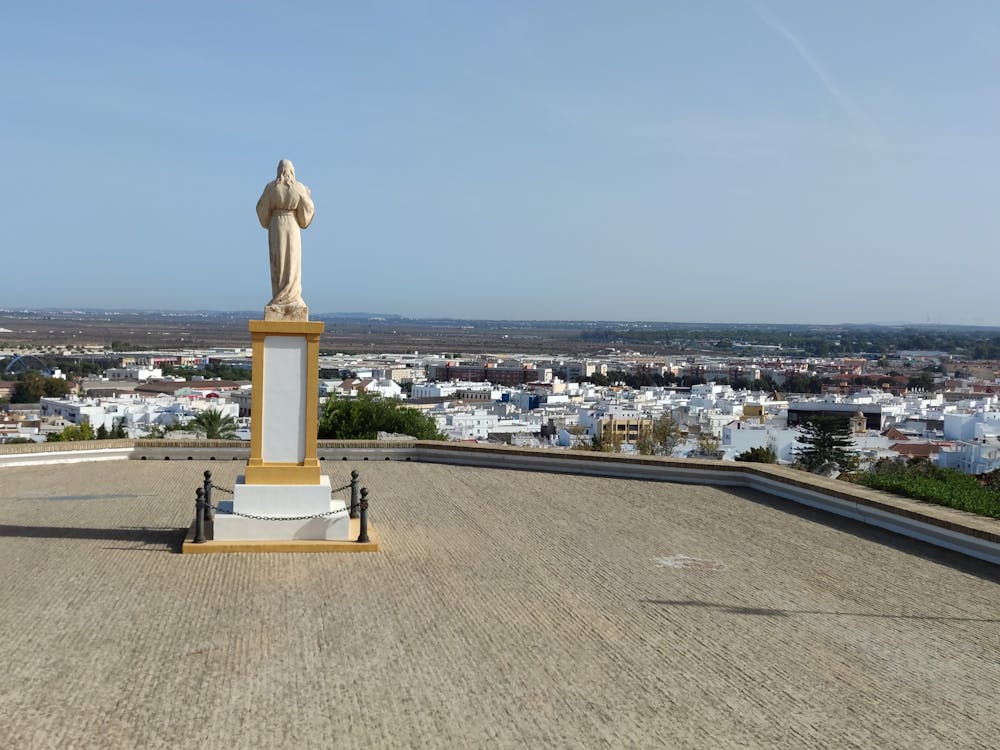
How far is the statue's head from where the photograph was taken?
32.0ft

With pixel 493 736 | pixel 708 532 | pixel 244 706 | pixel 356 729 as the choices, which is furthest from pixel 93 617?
pixel 708 532

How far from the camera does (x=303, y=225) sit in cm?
987

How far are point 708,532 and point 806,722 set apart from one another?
4662 millimetres

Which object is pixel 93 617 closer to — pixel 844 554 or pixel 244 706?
pixel 244 706

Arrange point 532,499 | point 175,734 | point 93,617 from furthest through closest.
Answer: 1. point 532,499
2. point 93,617
3. point 175,734

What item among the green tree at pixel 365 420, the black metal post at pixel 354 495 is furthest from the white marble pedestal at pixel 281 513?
the green tree at pixel 365 420

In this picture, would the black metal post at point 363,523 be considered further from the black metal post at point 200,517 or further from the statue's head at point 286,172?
the statue's head at point 286,172

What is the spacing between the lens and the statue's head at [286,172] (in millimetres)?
9758

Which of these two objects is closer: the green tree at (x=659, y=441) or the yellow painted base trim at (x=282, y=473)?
the yellow painted base trim at (x=282, y=473)

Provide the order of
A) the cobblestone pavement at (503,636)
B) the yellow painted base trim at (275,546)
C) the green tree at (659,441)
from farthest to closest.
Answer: the green tree at (659,441) < the yellow painted base trim at (275,546) < the cobblestone pavement at (503,636)

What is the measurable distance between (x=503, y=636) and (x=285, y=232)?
4.55 metres

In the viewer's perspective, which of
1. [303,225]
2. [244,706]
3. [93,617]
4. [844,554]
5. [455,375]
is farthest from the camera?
[455,375]

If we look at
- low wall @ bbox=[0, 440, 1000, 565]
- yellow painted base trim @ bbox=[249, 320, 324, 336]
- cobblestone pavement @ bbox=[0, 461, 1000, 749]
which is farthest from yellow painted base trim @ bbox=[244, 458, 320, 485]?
low wall @ bbox=[0, 440, 1000, 565]

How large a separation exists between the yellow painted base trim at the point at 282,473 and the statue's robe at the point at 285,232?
140 centimetres
